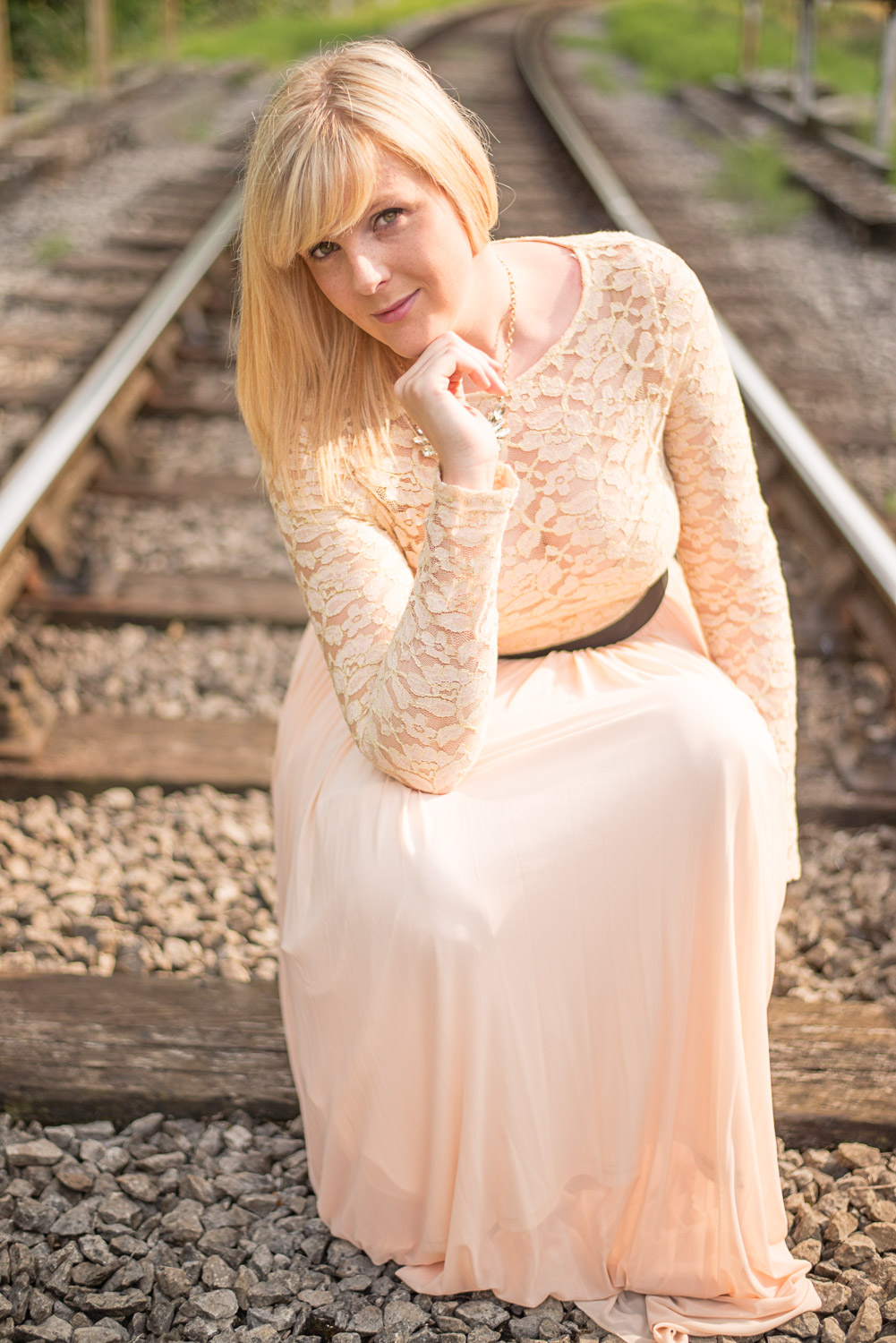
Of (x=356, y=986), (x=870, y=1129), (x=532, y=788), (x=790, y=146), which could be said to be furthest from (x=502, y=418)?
(x=790, y=146)

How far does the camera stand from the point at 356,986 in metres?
1.83

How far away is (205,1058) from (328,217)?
4.74 feet

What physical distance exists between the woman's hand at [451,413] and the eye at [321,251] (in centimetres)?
20

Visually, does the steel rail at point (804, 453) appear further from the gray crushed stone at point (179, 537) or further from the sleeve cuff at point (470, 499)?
the sleeve cuff at point (470, 499)

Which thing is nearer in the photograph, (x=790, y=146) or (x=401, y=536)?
(x=401, y=536)

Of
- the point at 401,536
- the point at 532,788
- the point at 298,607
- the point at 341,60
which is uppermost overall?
the point at 341,60

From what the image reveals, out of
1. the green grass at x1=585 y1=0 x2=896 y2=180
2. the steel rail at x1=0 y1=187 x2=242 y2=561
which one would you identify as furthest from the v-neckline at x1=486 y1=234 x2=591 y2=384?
the green grass at x1=585 y1=0 x2=896 y2=180

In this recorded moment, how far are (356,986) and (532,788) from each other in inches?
14.8

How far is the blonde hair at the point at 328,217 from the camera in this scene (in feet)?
5.83

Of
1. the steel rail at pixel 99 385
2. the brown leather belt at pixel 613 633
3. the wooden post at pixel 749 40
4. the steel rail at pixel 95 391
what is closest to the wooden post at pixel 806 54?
the wooden post at pixel 749 40

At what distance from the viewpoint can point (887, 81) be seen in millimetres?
8000

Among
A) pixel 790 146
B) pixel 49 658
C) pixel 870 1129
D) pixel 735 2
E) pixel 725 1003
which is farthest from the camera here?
pixel 735 2

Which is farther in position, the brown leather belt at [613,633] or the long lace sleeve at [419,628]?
the brown leather belt at [613,633]

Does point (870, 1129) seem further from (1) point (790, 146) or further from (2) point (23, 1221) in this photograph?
(1) point (790, 146)
